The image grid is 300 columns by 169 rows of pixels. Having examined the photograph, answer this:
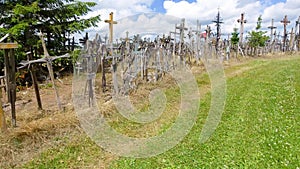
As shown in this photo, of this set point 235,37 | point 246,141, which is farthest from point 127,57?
point 235,37

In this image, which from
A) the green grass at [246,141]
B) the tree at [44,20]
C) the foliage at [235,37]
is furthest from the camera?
the foliage at [235,37]

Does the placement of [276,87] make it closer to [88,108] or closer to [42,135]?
[88,108]

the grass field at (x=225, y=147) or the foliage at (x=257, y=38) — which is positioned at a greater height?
the foliage at (x=257, y=38)

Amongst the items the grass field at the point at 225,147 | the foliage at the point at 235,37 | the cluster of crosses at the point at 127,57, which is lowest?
the grass field at the point at 225,147

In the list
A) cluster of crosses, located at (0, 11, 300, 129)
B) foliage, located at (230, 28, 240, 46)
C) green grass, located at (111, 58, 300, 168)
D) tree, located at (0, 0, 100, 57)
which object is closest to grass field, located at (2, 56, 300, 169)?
green grass, located at (111, 58, 300, 168)

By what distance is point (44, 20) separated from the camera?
14.1 m

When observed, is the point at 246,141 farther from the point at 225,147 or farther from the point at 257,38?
the point at 257,38

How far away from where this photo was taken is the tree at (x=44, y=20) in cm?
1241

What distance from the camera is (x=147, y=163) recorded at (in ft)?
16.2

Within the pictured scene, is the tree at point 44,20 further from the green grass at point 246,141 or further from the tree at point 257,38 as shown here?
the tree at point 257,38

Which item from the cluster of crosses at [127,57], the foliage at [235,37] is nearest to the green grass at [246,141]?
the cluster of crosses at [127,57]

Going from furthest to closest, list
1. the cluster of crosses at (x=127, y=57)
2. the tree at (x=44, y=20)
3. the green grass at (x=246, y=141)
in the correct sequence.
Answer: the tree at (x=44, y=20) → the cluster of crosses at (x=127, y=57) → the green grass at (x=246, y=141)

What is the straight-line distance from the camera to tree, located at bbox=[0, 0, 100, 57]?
489 inches

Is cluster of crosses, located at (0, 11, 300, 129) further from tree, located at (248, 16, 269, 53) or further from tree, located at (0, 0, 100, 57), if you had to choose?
tree, located at (248, 16, 269, 53)
